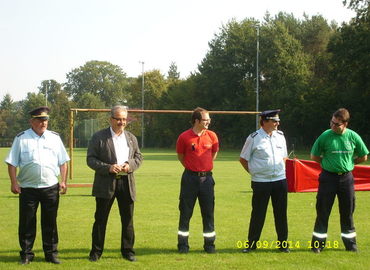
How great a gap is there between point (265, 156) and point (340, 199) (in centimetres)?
118

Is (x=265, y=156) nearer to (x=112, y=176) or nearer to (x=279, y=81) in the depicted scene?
(x=112, y=176)

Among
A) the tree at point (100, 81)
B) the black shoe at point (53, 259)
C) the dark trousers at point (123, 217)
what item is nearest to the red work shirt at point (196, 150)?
the dark trousers at point (123, 217)

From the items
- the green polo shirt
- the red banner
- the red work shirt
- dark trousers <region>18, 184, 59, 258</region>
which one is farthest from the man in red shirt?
the red banner

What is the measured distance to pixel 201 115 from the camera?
6.88 m

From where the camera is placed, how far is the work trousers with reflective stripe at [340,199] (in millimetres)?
6875

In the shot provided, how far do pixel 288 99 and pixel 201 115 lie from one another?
1875 inches

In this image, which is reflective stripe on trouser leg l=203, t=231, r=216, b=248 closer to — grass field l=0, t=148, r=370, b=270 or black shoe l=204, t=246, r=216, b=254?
black shoe l=204, t=246, r=216, b=254

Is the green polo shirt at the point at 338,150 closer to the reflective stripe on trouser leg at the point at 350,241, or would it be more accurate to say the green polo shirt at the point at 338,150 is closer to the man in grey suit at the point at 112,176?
the reflective stripe on trouser leg at the point at 350,241

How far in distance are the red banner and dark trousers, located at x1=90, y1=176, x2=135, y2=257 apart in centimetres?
737

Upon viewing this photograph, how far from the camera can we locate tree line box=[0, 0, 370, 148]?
44344mm

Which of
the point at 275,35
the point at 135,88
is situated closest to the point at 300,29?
the point at 275,35

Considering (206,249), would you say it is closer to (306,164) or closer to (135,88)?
(306,164)

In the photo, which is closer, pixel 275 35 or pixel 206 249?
pixel 206 249

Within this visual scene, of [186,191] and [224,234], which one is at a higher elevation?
[186,191]
